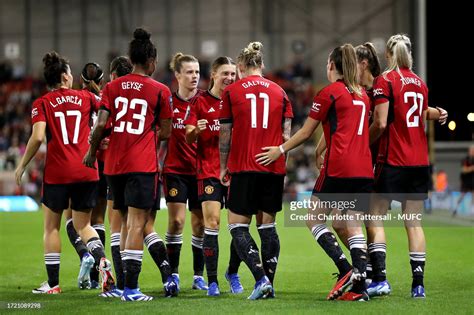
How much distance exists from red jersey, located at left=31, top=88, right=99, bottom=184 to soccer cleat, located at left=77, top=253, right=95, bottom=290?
2.73 feet

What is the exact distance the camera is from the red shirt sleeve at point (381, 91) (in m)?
8.53

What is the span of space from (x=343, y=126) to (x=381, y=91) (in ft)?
1.91

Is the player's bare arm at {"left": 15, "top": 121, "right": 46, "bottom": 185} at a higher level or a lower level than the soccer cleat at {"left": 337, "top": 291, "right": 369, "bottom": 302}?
higher

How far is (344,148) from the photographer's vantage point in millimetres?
8250

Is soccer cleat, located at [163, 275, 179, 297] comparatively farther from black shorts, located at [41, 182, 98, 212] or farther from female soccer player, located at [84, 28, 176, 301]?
black shorts, located at [41, 182, 98, 212]

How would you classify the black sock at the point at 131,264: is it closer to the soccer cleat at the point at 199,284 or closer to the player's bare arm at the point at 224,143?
the player's bare arm at the point at 224,143

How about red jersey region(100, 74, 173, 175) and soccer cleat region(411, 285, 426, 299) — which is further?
soccer cleat region(411, 285, 426, 299)

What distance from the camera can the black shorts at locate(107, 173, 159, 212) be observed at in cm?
826

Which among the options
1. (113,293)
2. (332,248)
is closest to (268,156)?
(332,248)

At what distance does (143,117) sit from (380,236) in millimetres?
2503

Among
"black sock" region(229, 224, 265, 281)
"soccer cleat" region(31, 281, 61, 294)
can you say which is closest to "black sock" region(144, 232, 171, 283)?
"black sock" region(229, 224, 265, 281)

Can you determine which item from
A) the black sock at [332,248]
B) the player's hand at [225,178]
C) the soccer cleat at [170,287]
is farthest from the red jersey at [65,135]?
the black sock at [332,248]

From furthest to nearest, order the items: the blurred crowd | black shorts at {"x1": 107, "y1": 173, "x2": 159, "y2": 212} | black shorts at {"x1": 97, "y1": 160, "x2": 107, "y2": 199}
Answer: the blurred crowd, black shorts at {"x1": 97, "y1": 160, "x2": 107, "y2": 199}, black shorts at {"x1": 107, "y1": 173, "x2": 159, "y2": 212}

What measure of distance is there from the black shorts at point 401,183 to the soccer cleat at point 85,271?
3.03m
